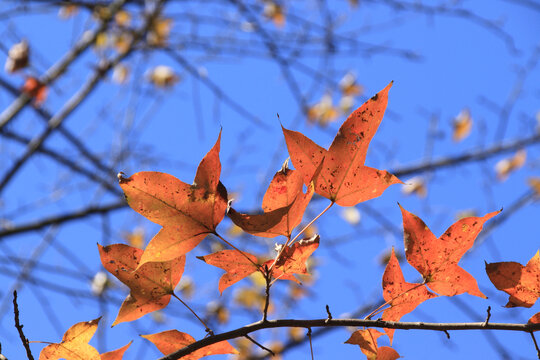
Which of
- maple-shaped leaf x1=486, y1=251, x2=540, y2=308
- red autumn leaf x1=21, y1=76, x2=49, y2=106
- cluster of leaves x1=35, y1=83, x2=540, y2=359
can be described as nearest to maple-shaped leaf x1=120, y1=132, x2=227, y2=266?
cluster of leaves x1=35, y1=83, x2=540, y2=359

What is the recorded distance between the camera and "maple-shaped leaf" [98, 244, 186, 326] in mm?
518

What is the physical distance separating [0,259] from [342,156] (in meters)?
1.63

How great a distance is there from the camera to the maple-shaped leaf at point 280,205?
1.54 feet

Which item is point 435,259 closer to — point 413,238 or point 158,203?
point 413,238

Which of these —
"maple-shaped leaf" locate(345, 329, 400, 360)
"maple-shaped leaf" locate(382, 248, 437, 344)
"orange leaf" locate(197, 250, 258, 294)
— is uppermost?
"orange leaf" locate(197, 250, 258, 294)

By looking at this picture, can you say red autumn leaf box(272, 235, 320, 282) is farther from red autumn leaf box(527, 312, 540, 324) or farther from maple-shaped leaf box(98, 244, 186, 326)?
red autumn leaf box(527, 312, 540, 324)

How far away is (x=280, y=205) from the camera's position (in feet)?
1.59

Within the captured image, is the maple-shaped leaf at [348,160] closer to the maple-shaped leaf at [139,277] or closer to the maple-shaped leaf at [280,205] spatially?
the maple-shaped leaf at [280,205]

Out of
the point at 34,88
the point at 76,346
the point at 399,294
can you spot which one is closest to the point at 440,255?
the point at 399,294

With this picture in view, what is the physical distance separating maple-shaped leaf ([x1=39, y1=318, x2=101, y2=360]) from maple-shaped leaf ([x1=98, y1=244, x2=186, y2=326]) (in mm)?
34

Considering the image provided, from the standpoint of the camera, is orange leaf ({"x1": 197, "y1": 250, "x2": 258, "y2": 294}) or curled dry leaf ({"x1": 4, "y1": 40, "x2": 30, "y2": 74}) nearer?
orange leaf ({"x1": 197, "y1": 250, "x2": 258, "y2": 294})

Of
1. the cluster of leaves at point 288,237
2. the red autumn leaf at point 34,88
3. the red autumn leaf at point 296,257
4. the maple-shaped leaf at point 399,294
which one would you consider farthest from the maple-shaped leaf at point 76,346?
the red autumn leaf at point 34,88

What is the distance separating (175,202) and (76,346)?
0.22 m

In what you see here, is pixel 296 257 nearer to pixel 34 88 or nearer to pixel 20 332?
pixel 20 332
